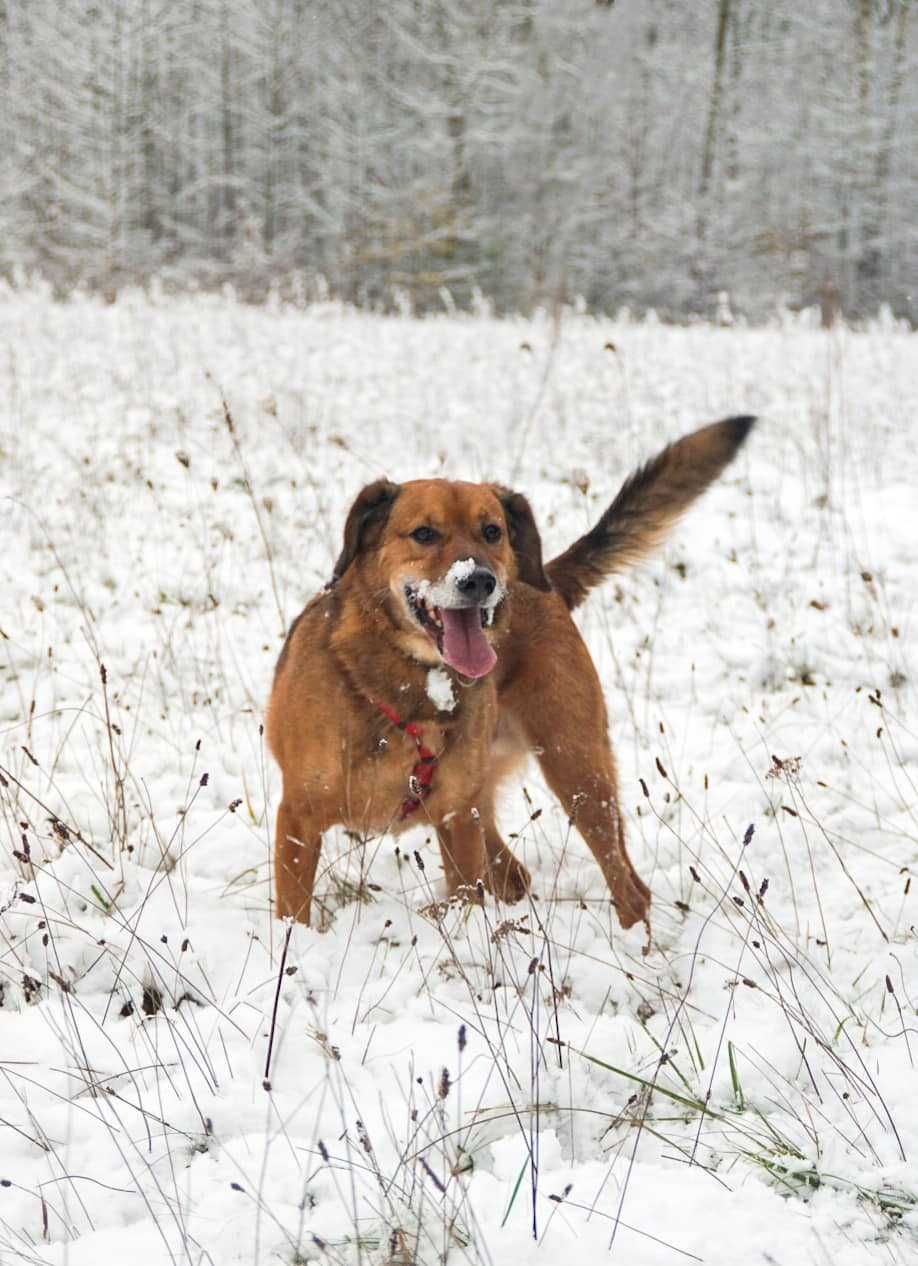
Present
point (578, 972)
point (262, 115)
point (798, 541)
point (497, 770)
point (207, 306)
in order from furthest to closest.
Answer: point (262, 115)
point (207, 306)
point (798, 541)
point (497, 770)
point (578, 972)

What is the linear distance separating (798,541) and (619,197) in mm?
24755

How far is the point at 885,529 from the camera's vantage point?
6004 millimetres

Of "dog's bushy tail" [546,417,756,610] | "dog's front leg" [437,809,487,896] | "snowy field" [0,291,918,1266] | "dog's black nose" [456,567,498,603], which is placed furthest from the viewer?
"dog's bushy tail" [546,417,756,610]

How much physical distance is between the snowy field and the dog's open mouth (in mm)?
623

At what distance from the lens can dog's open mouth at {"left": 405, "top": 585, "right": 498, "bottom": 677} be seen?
2756 millimetres

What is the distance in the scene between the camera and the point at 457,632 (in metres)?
2.79

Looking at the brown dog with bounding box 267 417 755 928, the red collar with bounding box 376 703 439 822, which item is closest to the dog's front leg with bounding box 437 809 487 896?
the brown dog with bounding box 267 417 755 928

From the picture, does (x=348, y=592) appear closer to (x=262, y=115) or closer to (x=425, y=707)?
(x=425, y=707)

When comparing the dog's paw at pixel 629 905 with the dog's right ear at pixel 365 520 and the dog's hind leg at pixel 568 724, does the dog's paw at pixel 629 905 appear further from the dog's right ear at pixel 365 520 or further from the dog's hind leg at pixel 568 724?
the dog's right ear at pixel 365 520

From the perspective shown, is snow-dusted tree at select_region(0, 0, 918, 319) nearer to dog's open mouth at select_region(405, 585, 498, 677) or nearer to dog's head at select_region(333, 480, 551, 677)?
dog's head at select_region(333, 480, 551, 677)

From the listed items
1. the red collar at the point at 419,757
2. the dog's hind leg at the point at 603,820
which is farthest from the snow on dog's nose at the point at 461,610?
the dog's hind leg at the point at 603,820

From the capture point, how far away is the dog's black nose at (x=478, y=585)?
2.73 metres

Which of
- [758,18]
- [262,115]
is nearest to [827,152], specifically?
[758,18]

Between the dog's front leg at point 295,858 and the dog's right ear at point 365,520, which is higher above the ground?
the dog's right ear at point 365,520
